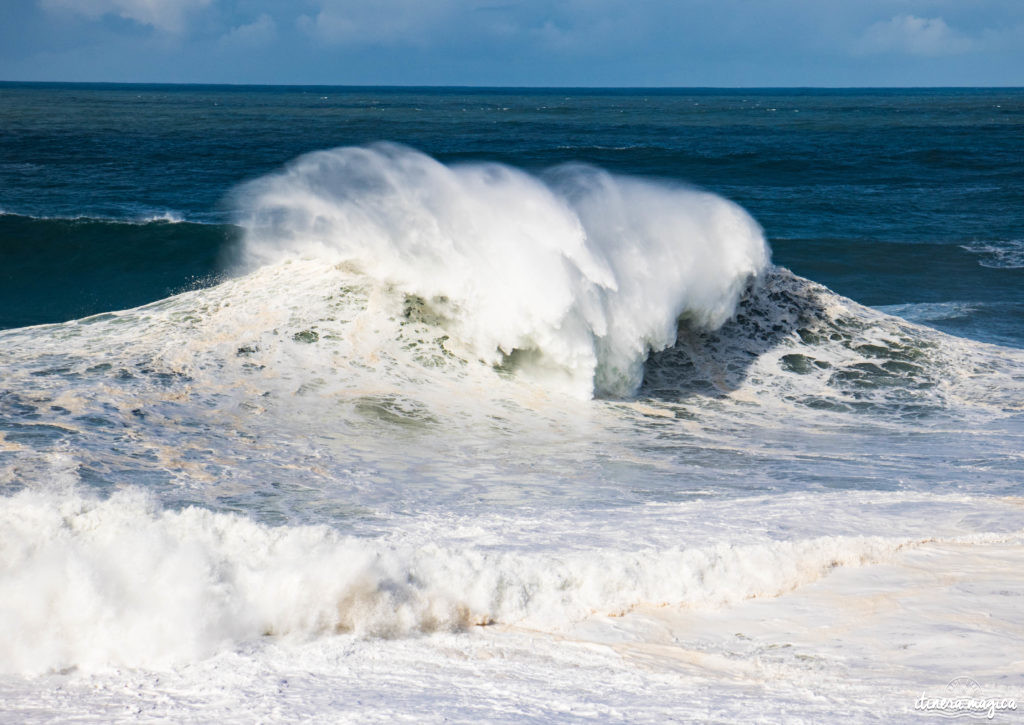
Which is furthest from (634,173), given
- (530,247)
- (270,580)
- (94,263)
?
(270,580)

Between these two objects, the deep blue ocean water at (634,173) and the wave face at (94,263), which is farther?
the deep blue ocean water at (634,173)

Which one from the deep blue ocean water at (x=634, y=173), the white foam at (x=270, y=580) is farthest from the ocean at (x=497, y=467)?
the deep blue ocean water at (x=634, y=173)

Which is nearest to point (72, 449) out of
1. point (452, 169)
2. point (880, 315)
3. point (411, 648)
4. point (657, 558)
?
point (411, 648)

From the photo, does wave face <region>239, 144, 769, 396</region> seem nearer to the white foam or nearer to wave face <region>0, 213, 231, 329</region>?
wave face <region>0, 213, 231, 329</region>

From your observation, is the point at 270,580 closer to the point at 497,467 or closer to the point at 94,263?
the point at 497,467

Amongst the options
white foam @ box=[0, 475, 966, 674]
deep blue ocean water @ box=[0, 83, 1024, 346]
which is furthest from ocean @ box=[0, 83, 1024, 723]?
deep blue ocean water @ box=[0, 83, 1024, 346]

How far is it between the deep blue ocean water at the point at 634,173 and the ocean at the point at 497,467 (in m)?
0.20

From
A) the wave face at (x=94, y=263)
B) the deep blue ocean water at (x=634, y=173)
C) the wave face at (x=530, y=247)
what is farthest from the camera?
the deep blue ocean water at (x=634, y=173)

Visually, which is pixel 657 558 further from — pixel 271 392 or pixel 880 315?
pixel 880 315

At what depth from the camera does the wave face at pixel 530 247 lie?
859 cm

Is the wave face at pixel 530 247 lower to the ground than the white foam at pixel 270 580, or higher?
higher

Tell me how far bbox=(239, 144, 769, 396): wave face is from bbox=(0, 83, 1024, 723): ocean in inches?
1.6

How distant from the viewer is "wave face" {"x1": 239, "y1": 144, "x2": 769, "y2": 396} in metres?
8.59

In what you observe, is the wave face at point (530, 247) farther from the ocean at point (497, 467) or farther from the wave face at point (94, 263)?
the wave face at point (94, 263)
